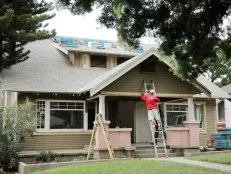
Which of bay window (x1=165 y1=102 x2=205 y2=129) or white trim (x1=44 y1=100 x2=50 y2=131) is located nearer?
white trim (x1=44 y1=100 x2=50 y2=131)

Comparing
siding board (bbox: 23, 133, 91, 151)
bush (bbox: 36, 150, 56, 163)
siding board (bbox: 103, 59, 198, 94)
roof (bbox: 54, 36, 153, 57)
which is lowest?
bush (bbox: 36, 150, 56, 163)

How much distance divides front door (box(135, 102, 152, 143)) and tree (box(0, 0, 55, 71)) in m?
5.75

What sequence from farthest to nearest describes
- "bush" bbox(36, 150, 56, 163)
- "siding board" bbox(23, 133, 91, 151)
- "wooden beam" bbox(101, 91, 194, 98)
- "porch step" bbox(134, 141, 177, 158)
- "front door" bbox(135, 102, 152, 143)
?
"front door" bbox(135, 102, 152, 143) < "siding board" bbox(23, 133, 91, 151) < "wooden beam" bbox(101, 91, 194, 98) < "porch step" bbox(134, 141, 177, 158) < "bush" bbox(36, 150, 56, 163)

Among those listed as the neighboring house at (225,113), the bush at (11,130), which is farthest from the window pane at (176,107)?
the neighboring house at (225,113)

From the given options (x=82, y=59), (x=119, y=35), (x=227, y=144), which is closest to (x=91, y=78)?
(x=82, y=59)

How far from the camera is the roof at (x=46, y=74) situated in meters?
19.6

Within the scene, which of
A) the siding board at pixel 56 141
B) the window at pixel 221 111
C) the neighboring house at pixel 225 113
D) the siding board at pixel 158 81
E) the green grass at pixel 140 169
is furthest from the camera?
the window at pixel 221 111

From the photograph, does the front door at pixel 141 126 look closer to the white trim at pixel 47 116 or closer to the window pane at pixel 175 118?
the window pane at pixel 175 118

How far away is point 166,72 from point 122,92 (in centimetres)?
260

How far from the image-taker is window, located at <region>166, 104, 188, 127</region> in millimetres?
22250

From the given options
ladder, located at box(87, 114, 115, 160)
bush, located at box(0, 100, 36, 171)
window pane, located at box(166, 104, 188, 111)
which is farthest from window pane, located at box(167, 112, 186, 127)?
bush, located at box(0, 100, 36, 171)

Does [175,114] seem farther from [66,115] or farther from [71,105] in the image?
[66,115]

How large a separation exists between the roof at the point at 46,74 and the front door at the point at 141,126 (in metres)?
2.81

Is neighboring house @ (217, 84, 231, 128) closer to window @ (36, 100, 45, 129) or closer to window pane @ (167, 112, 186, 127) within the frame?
window pane @ (167, 112, 186, 127)
